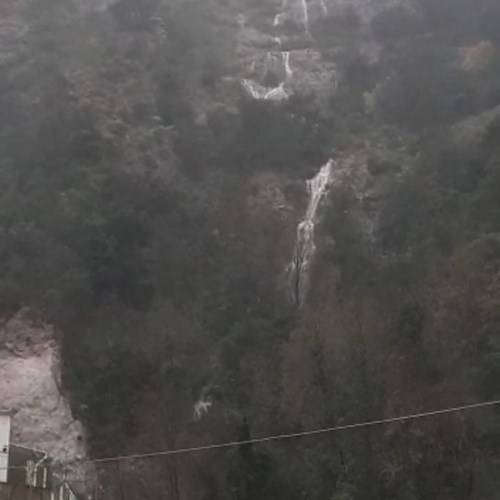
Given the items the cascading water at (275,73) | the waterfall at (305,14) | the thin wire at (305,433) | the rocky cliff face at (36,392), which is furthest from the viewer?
the waterfall at (305,14)

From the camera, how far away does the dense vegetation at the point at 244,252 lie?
853 inches

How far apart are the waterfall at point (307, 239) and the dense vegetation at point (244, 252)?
0.55 meters

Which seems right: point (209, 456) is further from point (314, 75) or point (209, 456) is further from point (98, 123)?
point (314, 75)

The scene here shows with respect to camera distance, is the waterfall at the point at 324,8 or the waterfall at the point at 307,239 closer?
the waterfall at the point at 307,239

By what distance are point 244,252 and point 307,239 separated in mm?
2934

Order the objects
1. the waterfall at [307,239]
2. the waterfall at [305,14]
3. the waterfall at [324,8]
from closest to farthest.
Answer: the waterfall at [307,239] < the waterfall at [305,14] < the waterfall at [324,8]

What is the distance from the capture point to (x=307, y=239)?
112 ft

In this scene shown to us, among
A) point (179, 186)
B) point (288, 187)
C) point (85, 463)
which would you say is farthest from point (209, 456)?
point (288, 187)

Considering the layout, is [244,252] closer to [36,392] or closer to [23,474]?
[36,392]

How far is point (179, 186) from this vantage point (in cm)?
3534

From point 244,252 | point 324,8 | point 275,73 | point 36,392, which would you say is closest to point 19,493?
point 36,392

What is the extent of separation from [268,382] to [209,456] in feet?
7.84

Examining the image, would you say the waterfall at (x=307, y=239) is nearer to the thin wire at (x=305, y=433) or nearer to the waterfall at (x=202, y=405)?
the waterfall at (x=202, y=405)

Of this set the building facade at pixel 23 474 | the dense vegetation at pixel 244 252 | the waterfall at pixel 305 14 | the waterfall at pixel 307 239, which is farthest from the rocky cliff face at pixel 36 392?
the waterfall at pixel 305 14
